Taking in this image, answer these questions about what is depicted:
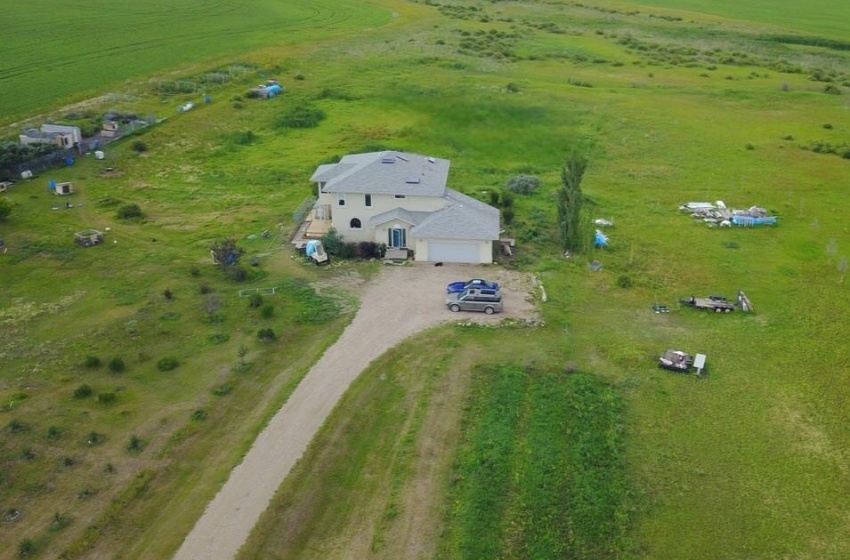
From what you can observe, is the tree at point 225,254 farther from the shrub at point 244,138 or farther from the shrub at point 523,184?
the shrub at point 244,138

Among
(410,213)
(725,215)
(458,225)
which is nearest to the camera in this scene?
(458,225)

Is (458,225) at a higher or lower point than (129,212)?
higher

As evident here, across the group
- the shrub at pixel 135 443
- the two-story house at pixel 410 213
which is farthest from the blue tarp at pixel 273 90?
the shrub at pixel 135 443

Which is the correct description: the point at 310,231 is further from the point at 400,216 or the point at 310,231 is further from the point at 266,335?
the point at 266,335

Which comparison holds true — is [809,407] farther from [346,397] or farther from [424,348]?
[346,397]

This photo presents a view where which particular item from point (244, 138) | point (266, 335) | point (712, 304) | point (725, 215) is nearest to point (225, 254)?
point (266, 335)

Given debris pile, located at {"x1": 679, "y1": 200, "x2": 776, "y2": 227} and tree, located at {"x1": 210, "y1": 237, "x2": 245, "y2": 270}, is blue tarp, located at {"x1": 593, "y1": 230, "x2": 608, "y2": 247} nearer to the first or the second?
debris pile, located at {"x1": 679, "y1": 200, "x2": 776, "y2": 227}

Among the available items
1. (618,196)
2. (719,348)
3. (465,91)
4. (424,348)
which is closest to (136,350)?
(424,348)

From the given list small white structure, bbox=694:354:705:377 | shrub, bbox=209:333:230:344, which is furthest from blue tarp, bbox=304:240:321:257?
small white structure, bbox=694:354:705:377
